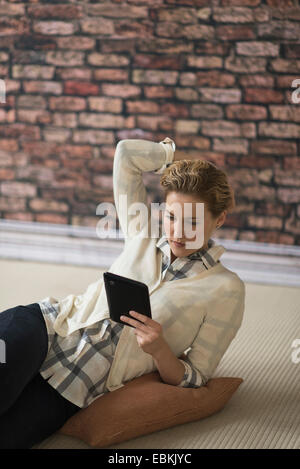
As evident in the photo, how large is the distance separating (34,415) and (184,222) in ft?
2.11

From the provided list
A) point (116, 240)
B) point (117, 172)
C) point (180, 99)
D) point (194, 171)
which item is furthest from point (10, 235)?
point (194, 171)

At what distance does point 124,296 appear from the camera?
1.68 m

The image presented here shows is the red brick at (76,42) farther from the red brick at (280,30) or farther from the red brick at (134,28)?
the red brick at (280,30)

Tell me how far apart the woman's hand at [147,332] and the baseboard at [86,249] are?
1.76 m

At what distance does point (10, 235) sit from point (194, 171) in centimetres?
207

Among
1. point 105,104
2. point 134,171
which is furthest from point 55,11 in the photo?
point 134,171

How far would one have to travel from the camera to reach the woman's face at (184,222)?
69.6 inches

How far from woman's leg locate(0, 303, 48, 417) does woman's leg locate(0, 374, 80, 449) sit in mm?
42

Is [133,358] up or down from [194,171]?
down

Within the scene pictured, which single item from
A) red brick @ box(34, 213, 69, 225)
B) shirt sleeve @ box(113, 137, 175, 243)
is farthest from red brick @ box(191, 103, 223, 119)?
shirt sleeve @ box(113, 137, 175, 243)

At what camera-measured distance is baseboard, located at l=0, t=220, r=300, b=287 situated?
3.37 metres
